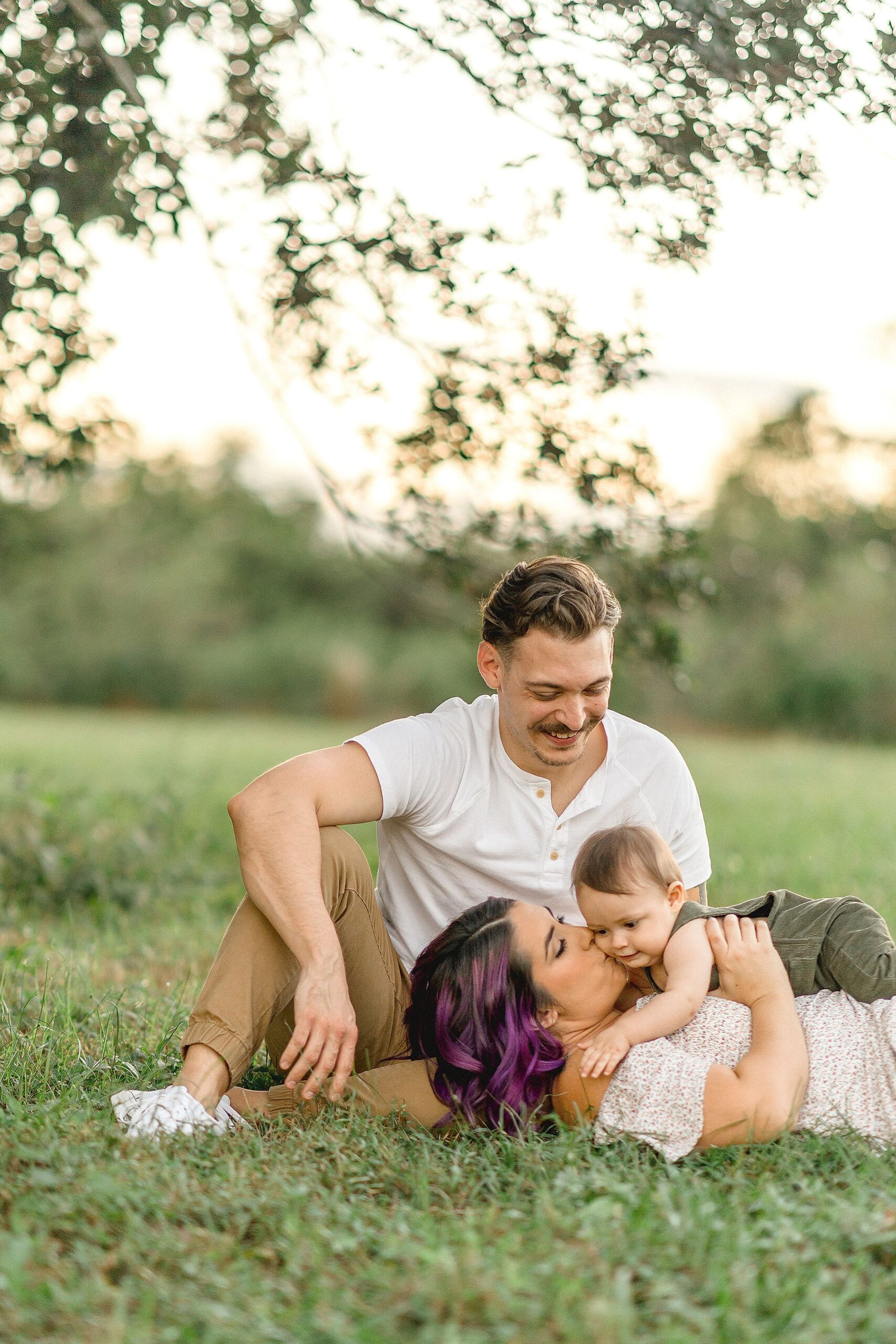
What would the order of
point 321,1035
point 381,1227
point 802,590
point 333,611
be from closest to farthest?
1. point 381,1227
2. point 321,1035
3. point 802,590
4. point 333,611

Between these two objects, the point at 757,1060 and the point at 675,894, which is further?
the point at 675,894

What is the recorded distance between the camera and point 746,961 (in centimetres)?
269

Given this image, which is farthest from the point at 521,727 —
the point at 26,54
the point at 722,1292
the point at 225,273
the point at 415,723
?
the point at 26,54

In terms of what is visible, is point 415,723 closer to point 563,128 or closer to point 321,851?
point 321,851

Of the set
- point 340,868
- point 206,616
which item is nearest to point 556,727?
point 340,868

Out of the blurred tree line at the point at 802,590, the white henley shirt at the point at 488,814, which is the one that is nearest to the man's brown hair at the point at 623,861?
the white henley shirt at the point at 488,814

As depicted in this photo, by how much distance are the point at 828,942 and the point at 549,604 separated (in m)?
0.98

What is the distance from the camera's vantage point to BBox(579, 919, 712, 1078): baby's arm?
8.44 ft

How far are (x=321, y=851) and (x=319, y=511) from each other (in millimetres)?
24546

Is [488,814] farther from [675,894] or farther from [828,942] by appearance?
[828,942]

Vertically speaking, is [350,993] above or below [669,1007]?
below

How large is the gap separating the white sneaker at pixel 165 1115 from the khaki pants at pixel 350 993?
0.40 feet

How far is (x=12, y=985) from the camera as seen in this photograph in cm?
395

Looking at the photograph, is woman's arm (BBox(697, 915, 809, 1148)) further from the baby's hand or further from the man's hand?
the man's hand
